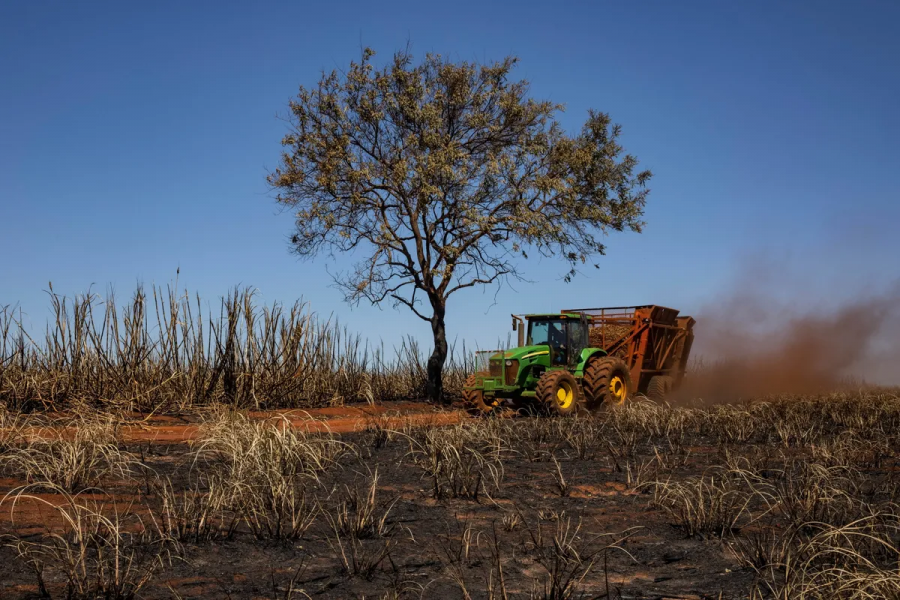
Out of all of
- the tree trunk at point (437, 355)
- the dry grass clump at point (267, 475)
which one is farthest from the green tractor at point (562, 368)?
the dry grass clump at point (267, 475)

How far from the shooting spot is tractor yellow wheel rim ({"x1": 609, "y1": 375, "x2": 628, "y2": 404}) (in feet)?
52.4

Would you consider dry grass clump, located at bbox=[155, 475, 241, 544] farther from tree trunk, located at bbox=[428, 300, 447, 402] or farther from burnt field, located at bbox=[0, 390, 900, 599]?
tree trunk, located at bbox=[428, 300, 447, 402]

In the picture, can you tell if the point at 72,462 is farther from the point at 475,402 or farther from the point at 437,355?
the point at 437,355

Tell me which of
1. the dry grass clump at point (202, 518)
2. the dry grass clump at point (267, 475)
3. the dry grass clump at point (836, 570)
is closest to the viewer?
the dry grass clump at point (836, 570)

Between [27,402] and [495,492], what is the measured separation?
983 centimetres

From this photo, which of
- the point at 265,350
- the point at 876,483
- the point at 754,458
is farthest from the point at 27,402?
the point at 876,483

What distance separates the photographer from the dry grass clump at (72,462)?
258 inches

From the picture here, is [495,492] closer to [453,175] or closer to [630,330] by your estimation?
[630,330]

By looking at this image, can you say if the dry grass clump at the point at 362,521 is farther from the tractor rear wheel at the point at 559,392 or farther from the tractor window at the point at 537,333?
the tractor window at the point at 537,333

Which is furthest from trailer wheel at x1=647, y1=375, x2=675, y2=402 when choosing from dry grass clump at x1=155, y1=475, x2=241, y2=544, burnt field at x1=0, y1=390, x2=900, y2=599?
dry grass clump at x1=155, y1=475, x2=241, y2=544

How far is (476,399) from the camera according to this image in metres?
15.1

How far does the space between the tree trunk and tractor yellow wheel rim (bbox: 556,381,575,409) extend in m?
6.25

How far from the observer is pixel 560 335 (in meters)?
15.6

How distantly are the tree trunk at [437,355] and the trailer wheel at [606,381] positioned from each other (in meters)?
5.59
